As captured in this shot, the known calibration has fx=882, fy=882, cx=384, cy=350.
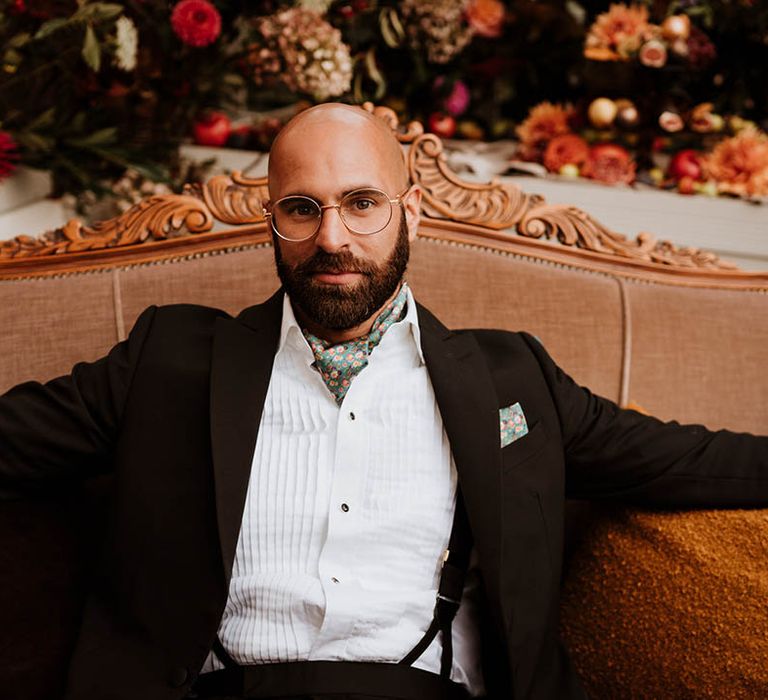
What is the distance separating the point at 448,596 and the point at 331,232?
591 millimetres

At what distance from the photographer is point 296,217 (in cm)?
140

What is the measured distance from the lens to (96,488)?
1538 mm

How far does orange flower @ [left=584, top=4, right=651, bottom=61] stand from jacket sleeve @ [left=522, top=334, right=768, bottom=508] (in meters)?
1.29

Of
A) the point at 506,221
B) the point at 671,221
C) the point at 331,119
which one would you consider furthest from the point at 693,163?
the point at 331,119

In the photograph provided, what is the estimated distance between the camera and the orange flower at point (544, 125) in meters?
2.56

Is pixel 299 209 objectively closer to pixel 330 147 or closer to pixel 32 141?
pixel 330 147

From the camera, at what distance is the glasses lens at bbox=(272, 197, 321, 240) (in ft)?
4.55

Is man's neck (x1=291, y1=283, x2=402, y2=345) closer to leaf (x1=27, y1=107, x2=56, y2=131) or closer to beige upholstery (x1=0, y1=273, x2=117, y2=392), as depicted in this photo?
beige upholstery (x1=0, y1=273, x2=117, y2=392)

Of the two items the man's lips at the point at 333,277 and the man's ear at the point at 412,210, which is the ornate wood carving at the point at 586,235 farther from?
the man's lips at the point at 333,277

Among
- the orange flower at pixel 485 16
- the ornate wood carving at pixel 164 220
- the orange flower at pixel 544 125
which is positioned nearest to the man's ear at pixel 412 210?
the ornate wood carving at pixel 164 220

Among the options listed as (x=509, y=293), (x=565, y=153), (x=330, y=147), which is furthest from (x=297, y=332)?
(x=565, y=153)

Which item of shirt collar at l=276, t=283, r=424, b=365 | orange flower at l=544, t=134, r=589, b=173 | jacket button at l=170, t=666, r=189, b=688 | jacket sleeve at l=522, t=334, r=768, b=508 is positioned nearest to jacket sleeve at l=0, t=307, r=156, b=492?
shirt collar at l=276, t=283, r=424, b=365

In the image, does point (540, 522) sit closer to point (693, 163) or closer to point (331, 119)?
point (331, 119)

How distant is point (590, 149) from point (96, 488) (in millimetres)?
1694
